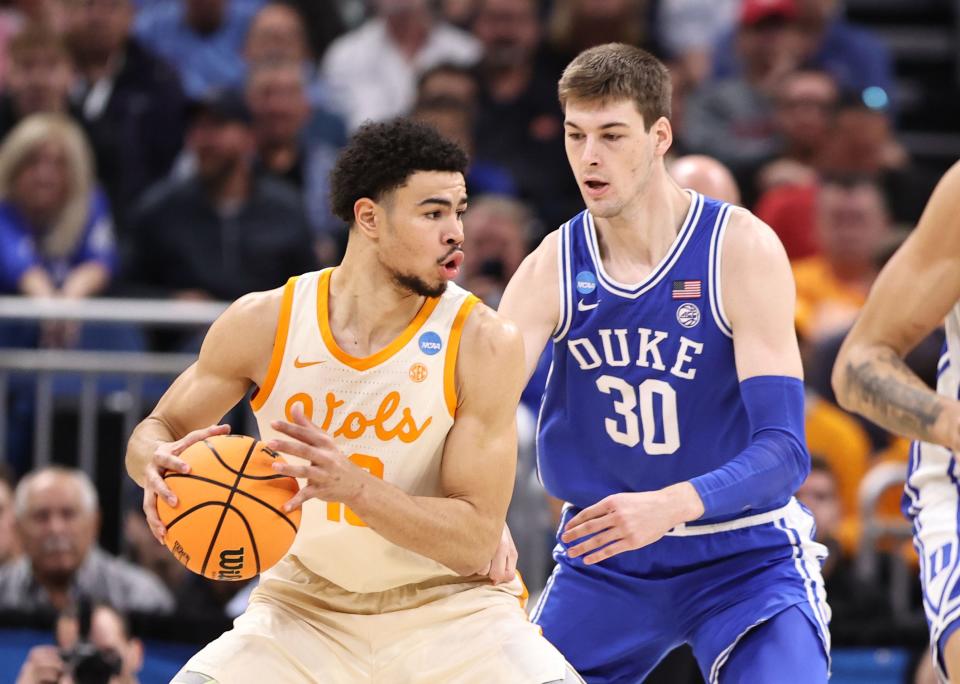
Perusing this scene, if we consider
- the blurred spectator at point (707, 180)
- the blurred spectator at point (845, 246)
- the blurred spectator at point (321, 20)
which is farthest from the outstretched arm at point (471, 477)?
the blurred spectator at point (321, 20)

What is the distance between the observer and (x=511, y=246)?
329 inches

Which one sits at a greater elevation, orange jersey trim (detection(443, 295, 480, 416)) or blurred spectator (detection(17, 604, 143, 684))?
orange jersey trim (detection(443, 295, 480, 416))

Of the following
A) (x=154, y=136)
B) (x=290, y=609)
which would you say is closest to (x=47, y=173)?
(x=154, y=136)

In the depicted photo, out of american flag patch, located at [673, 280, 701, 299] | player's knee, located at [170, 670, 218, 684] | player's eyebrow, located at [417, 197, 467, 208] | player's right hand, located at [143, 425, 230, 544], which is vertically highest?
player's eyebrow, located at [417, 197, 467, 208]

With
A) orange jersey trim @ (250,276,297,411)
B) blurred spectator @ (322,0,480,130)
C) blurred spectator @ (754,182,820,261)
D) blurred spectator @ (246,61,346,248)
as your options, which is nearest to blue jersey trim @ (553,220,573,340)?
orange jersey trim @ (250,276,297,411)

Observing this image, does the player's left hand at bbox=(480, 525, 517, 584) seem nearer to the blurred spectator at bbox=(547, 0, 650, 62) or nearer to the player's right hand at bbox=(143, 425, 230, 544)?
the player's right hand at bbox=(143, 425, 230, 544)

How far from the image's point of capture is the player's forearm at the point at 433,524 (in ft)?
14.0

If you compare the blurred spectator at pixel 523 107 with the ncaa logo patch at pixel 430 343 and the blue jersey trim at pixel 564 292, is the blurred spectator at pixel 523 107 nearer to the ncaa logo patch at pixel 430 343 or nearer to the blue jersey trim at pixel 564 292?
the blue jersey trim at pixel 564 292

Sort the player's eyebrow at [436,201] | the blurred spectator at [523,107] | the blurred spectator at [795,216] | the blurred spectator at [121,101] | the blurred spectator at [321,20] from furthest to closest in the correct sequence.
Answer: the blurred spectator at [321,20]
the blurred spectator at [523,107]
the blurred spectator at [121,101]
the blurred spectator at [795,216]
the player's eyebrow at [436,201]

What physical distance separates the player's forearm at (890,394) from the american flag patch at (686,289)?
1.97 ft

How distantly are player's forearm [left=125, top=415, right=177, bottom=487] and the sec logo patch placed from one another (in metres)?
0.72

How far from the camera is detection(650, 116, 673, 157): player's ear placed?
4992 mm

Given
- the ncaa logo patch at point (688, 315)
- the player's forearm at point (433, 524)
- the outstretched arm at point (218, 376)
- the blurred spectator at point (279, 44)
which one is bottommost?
the player's forearm at point (433, 524)

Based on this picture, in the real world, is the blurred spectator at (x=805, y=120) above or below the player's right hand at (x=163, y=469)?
above
